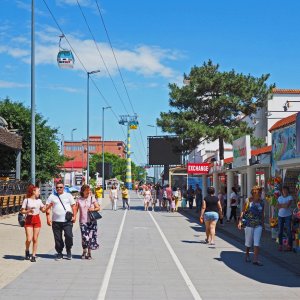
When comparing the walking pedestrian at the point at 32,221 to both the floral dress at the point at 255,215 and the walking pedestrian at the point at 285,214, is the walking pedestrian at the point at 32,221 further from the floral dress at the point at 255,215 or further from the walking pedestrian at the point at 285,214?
the walking pedestrian at the point at 285,214

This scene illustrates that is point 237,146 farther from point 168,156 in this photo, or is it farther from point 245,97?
point 168,156

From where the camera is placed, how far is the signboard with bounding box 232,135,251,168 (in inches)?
884

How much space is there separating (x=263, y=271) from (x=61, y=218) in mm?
4551

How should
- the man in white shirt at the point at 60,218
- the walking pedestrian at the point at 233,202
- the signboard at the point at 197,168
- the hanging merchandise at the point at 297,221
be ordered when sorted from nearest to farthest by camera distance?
the man in white shirt at the point at 60,218 < the hanging merchandise at the point at 297,221 < the walking pedestrian at the point at 233,202 < the signboard at the point at 197,168

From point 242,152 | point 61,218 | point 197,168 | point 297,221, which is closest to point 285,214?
point 297,221

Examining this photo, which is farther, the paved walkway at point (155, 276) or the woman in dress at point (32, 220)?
the woman in dress at point (32, 220)

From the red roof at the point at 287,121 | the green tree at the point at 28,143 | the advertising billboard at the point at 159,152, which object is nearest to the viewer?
the red roof at the point at 287,121

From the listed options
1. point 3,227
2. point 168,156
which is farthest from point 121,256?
point 168,156

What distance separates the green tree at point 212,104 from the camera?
3688cm

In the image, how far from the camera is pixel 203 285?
9766 mm

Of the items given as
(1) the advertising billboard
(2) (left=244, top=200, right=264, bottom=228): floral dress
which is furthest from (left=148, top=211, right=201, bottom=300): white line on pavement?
(1) the advertising billboard

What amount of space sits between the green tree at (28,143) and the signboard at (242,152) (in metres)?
18.0

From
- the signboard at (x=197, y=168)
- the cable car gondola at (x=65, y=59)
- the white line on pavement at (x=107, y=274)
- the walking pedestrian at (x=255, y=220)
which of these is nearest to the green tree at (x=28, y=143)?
the signboard at (x=197, y=168)

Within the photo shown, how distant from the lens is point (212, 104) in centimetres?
3719
